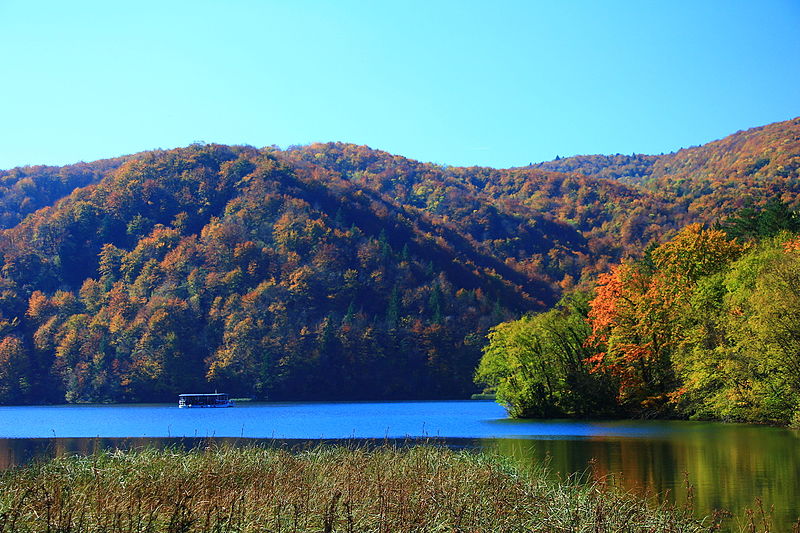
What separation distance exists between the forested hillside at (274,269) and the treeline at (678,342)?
2367 inches

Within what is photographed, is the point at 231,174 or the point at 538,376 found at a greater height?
the point at 231,174

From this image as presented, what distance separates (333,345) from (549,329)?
68111mm

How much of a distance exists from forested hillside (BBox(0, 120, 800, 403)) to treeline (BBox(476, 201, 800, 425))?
60118 mm

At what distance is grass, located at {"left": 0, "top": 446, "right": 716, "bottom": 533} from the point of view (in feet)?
45.3

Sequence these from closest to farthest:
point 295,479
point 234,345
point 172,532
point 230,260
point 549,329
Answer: point 172,532 < point 295,479 < point 549,329 < point 234,345 < point 230,260

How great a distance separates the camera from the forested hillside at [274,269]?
393ft

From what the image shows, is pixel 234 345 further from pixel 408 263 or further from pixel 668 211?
pixel 668 211

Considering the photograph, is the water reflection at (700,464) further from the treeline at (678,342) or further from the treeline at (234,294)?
the treeline at (234,294)

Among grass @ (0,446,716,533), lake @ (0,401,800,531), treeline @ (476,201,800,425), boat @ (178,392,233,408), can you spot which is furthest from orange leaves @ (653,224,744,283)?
boat @ (178,392,233,408)

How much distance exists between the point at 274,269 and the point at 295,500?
12218cm

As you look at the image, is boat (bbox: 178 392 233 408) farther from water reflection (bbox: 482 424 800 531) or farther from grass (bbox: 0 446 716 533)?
grass (bbox: 0 446 716 533)

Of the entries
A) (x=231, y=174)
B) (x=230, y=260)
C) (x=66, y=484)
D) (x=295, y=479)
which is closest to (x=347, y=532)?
(x=295, y=479)

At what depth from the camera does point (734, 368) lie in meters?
45.8

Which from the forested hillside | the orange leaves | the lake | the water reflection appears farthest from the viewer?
the forested hillside
